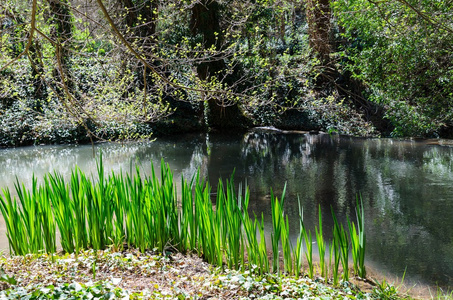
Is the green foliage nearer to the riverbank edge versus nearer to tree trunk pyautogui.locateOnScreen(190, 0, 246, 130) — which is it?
tree trunk pyautogui.locateOnScreen(190, 0, 246, 130)

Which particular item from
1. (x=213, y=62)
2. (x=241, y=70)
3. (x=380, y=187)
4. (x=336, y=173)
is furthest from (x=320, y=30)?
(x=380, y=187)

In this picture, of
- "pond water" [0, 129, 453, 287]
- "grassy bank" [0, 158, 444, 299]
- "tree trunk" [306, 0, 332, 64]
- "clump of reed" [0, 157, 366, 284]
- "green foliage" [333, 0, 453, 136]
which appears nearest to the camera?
"grassy bank" [0, 158, 444, 299]

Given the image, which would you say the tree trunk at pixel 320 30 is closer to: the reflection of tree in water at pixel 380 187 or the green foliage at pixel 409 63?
the green foliage at pixel 409 63

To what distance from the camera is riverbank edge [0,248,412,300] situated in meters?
2.39

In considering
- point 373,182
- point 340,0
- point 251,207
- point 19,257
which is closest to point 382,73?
point 340,0

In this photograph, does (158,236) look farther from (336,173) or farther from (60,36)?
(60,36)

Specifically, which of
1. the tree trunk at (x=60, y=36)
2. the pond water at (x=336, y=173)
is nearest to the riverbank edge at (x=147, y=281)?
the pond water at (x=336, y=173)

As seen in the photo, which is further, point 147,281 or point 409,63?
point 409,63

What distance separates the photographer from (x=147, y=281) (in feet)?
9.40

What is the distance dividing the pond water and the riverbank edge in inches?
33.9

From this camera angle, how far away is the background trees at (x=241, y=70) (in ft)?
31.4

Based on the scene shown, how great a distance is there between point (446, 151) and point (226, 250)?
7759mm

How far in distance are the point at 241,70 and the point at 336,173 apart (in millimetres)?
6911

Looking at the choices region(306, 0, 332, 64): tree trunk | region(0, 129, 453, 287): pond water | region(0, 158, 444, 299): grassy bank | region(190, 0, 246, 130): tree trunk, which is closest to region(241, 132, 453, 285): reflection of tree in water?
region(0, 129, 453, 287): pond water
